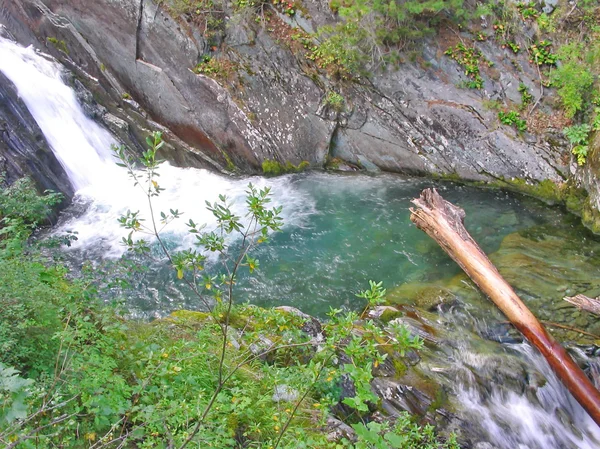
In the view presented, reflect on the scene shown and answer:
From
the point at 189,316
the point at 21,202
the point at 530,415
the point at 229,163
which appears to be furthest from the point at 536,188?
the point at 21,202

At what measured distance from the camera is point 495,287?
6590mm

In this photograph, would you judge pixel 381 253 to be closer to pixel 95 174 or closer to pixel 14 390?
pixel 95 174

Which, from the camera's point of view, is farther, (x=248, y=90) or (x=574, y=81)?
(x=248, y=90)

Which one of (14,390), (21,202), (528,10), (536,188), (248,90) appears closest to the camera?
(14,390)

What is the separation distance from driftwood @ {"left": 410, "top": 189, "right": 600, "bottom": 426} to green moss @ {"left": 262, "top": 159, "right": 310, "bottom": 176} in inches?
157

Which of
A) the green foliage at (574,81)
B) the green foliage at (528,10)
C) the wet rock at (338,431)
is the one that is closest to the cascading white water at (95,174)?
the wet rock at (338,431)

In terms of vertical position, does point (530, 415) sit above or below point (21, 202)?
below

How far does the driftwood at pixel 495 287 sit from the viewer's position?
5.18 metres

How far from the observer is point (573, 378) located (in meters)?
5.24

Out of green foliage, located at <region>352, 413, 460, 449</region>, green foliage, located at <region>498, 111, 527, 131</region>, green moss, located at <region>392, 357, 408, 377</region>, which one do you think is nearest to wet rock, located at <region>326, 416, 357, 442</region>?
green foliage, located at <region>352, 413, 460, 449</region>

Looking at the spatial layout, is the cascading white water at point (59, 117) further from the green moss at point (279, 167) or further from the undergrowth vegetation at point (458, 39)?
the green moss at point (279, 167)

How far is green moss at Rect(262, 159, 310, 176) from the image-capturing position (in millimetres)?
11188

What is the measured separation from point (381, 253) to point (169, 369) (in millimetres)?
5894

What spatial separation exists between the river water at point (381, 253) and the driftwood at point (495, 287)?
0.18 metres
